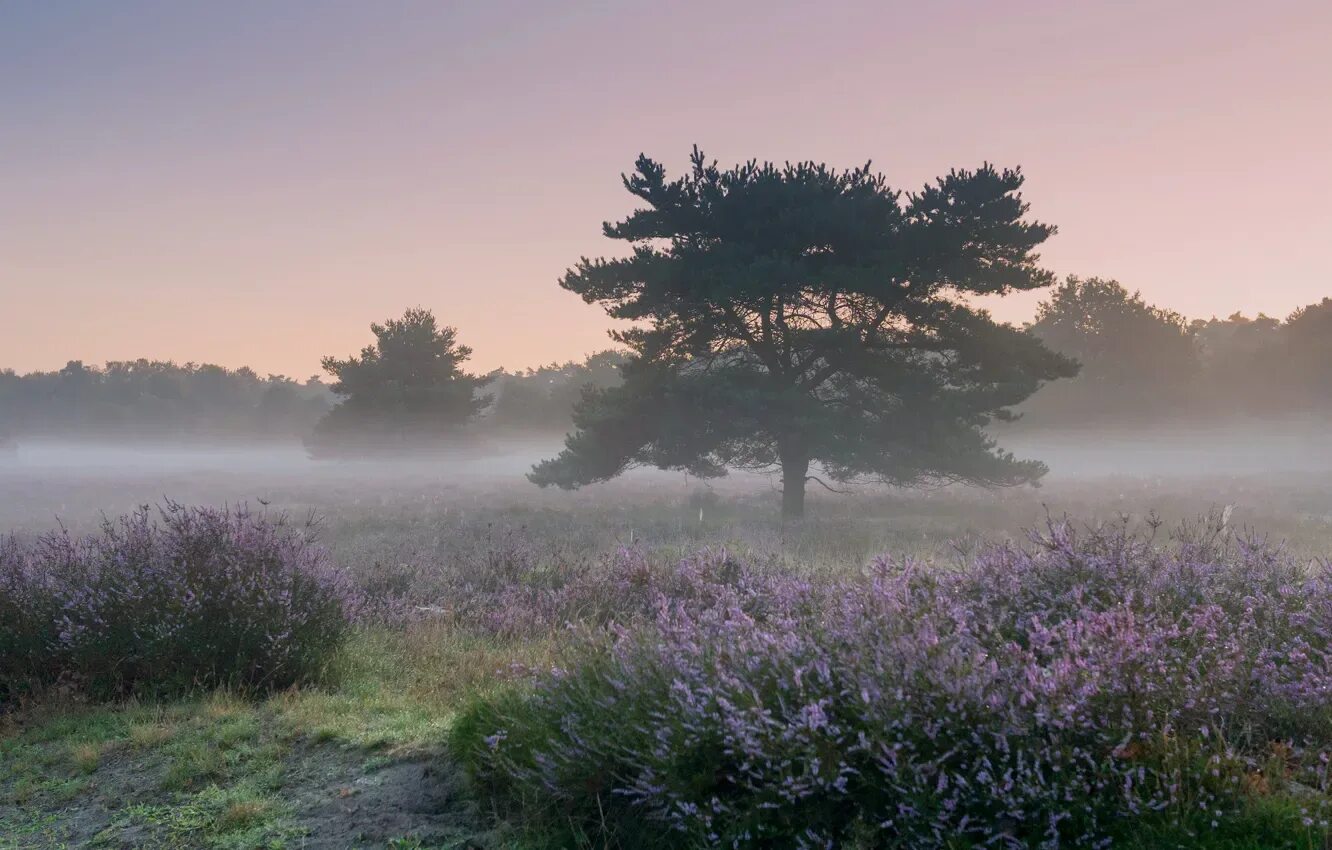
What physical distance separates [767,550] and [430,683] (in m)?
7.29

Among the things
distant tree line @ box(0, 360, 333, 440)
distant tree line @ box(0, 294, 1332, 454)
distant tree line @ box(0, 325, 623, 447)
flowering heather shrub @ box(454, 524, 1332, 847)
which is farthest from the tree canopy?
distant tree line @ box(0, 360, 333, 440)

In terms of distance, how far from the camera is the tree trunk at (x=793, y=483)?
19.5 metres

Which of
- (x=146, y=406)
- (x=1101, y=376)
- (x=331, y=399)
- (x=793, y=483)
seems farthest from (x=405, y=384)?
(x=331, y=399)

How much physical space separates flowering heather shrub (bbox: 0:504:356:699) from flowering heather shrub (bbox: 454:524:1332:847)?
105 inches

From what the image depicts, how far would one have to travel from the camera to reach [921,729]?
2.96m

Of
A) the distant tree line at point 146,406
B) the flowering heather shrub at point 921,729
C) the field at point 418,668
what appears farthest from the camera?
the distant tree line at point 146,406

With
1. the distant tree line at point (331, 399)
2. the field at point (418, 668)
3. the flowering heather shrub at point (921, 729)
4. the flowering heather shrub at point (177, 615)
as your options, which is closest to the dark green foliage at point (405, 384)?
the distant tree line at point (331, 399)

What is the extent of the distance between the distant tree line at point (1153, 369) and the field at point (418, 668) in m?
15.6

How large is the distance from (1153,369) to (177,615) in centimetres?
4279

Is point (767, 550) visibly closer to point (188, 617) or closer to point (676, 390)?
point (676, 390)

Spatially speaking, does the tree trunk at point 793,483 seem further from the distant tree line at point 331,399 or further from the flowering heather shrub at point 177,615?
the flowering heather shrub at point 177,615

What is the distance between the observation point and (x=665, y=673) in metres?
3.64

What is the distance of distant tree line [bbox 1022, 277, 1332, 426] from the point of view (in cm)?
3962

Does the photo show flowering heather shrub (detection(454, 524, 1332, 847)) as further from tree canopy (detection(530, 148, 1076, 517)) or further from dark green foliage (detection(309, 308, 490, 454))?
dark green foliage (detection(309, 308, 490, 454))
